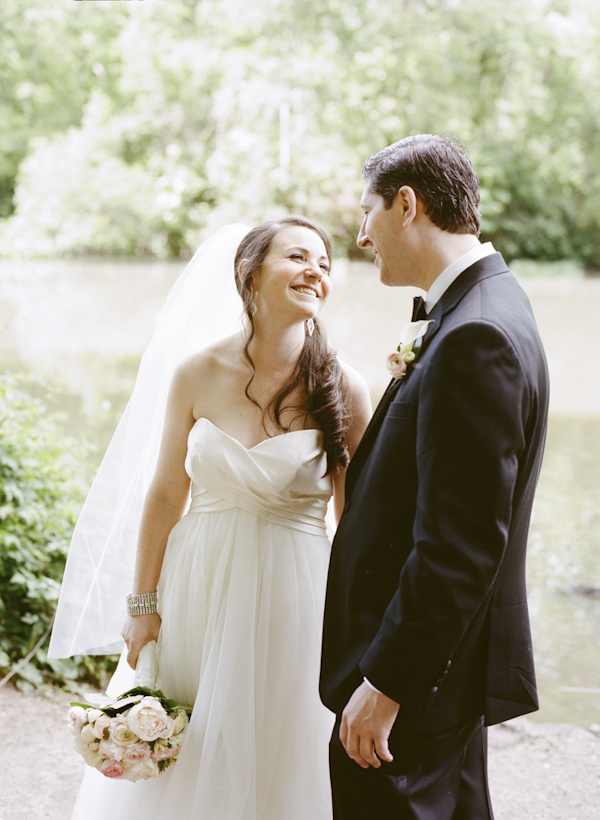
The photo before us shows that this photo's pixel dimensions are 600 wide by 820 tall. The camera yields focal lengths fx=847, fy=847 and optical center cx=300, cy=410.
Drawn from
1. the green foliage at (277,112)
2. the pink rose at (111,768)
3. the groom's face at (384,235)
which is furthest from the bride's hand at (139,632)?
the green foliage at (277,112)

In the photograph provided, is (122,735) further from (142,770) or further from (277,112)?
(277,112)

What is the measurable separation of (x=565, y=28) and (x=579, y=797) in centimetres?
2424

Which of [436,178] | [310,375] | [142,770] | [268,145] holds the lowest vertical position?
[142,770]

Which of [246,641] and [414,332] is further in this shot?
[246,641]

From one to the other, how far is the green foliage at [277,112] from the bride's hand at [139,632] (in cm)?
1726

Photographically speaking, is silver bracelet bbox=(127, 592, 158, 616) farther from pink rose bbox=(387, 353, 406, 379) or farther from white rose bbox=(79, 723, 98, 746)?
pink rose bbox=(387, 353, 406, 379)

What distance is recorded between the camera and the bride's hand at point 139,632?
2.38 metres

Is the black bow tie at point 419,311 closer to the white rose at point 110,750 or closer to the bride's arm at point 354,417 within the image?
the bride's arm at point 354,417

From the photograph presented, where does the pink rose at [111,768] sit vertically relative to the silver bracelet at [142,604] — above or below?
below

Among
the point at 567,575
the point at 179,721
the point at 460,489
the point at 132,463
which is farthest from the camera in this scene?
the point at 567,575

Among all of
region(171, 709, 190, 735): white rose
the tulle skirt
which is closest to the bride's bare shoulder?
the tulle skirt

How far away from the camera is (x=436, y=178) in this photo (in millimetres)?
1742

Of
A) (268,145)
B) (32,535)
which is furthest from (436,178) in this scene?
(268,145)

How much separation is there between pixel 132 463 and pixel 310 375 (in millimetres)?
690
